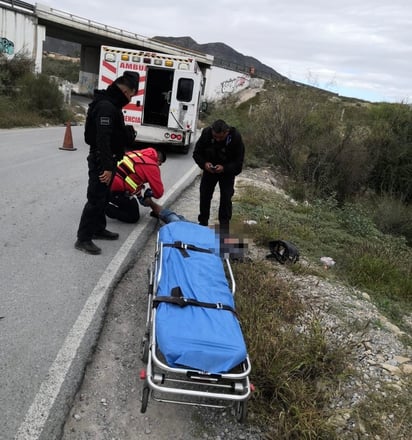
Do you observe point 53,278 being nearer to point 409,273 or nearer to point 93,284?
point 93,284

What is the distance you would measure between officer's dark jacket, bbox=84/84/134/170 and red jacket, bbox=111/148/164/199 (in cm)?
98

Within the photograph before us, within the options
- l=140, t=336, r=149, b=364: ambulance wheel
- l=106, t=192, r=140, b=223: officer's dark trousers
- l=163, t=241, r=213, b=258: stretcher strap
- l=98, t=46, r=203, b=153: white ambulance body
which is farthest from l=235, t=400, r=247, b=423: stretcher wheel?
l=98, t=46, r=203, b=153: white ambulance body

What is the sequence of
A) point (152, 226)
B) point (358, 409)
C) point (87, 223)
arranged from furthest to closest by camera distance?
point (152, 226), point (87, 223), point (358, 409)

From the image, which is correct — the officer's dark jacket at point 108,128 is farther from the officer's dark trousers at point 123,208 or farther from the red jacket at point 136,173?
the officer's dark trousers at point 123,208

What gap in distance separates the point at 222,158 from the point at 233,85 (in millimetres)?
41136

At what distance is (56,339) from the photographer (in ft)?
9.87

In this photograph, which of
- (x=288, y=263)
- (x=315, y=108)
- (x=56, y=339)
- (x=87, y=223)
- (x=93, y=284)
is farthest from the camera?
(x=315, y=108)

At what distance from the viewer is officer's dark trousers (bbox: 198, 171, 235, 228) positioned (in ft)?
18.0

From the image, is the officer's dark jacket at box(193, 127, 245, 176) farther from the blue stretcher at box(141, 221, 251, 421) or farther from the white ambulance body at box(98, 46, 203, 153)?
the white ambulance body at box(98, 46, 203, 153)

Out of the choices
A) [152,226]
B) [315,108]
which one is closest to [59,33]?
[315,108]

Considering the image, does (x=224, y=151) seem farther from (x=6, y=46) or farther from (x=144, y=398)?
(x=6, y=46)

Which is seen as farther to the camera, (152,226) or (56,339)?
(152,226)

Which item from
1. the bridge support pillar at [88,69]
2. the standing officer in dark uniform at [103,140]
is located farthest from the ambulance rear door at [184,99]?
the bridge support pillar at [88,69]

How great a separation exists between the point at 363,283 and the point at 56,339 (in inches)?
143
